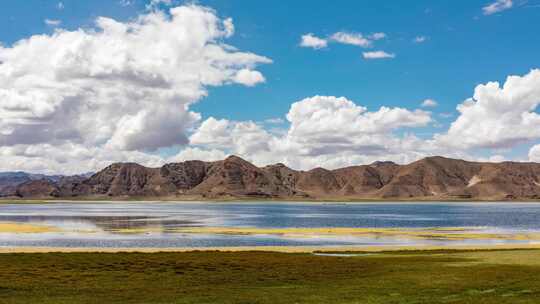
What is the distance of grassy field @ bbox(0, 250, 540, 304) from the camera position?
2941 cm

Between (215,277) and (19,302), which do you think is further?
(215,277)

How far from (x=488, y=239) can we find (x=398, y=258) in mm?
40206

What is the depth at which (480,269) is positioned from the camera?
40938mm

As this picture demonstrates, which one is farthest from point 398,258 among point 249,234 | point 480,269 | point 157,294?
point 249,234

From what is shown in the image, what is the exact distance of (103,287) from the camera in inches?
1314

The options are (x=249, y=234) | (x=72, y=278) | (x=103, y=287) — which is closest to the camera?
(x=103, y=287)

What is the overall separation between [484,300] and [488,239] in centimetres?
6196

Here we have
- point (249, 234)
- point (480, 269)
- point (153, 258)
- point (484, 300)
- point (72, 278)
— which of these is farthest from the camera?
point (249, 234)

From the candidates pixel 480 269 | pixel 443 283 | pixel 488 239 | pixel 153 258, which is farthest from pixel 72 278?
pixel 488 239

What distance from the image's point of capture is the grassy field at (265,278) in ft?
96.5

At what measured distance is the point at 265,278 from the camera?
3791cm

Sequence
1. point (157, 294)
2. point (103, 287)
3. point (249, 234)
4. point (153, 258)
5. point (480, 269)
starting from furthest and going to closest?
point (249, 234) < point (153, 258) < point (480, 269) < point (103, 287) < point (157, 294)

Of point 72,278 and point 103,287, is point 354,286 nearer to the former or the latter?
point 103,287

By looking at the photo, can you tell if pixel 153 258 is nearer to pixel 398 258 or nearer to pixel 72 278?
pixel 72 278
